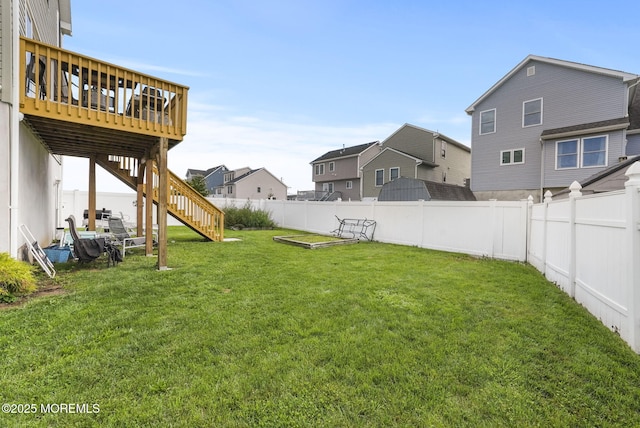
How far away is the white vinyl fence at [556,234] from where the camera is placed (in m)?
2.91

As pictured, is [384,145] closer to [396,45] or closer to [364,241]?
[396,45]

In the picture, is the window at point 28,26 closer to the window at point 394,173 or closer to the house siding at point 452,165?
the window at point 394,173

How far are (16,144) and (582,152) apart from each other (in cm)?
1907

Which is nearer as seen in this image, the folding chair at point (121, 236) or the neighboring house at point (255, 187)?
the folding chair at point (121, 236)

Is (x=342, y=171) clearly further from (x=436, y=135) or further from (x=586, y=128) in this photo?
(x=586, y=128)

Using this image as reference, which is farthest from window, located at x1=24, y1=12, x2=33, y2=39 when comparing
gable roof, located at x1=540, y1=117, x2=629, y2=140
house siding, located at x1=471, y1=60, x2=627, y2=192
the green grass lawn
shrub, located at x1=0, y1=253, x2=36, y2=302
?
house siding, located at x1=471, y1=60, x2=627, y2=192

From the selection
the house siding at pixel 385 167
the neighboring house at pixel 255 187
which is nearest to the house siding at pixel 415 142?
the house siding at pixel 385 167

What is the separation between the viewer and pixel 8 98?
4.61 metres

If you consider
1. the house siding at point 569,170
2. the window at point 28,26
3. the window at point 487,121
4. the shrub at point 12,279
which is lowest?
the shrub at point 12,279

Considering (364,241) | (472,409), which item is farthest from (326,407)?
(364,241)

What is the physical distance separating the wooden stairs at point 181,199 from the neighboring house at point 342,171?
1864 centimetres

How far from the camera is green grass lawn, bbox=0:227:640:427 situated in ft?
6.52

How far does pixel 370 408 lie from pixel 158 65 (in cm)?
1439

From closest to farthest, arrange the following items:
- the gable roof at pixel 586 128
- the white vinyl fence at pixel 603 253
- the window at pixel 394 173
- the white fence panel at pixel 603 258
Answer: the white vinyl fence at pixel 603 253
the white fence panel at pixel 603 258
the gable roof at pixel 586 128
the window at pixel 394 173
